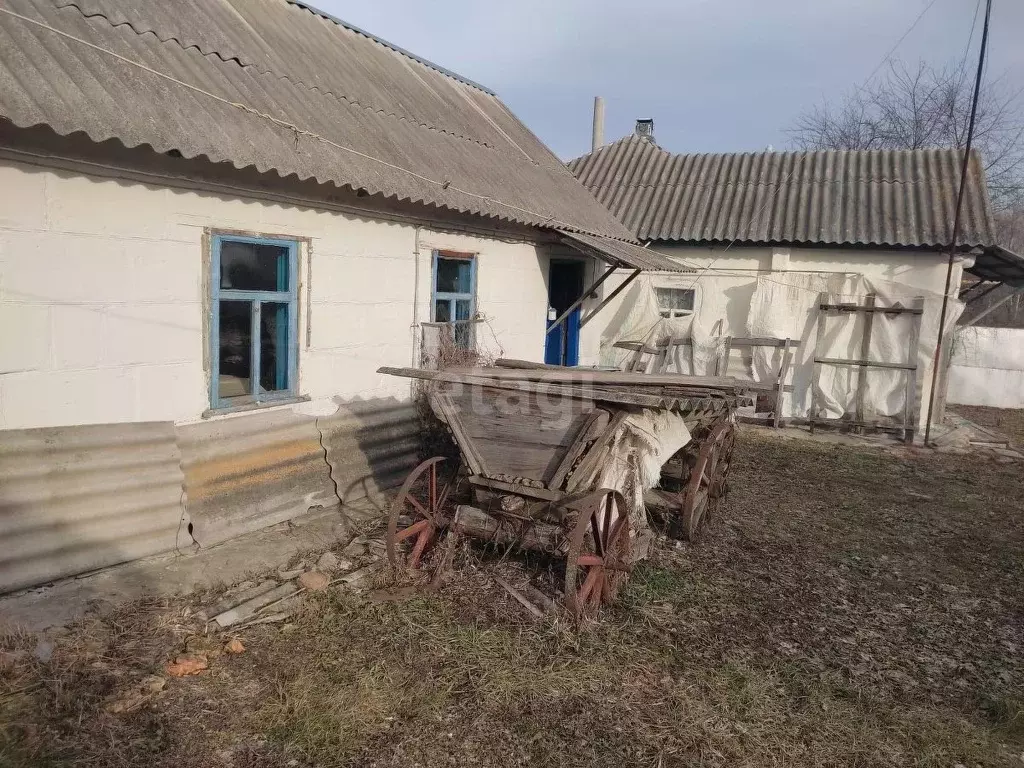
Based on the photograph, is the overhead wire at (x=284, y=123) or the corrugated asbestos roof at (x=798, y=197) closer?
the overhead wire at (x=284, y=123)

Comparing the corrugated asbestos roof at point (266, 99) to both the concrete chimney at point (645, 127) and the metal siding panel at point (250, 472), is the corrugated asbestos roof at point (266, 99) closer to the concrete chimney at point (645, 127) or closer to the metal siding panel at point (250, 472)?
the metal siding panel at point (250, 472)

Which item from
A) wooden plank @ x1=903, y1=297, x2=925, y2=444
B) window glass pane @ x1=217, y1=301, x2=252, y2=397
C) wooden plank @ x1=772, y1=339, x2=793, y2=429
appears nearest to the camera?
window glass pane @ x1=217, y1=301, x2=252, y2=397

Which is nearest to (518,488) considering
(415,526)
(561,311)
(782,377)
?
(415,526)

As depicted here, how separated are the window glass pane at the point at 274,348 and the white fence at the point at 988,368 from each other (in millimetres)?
14382

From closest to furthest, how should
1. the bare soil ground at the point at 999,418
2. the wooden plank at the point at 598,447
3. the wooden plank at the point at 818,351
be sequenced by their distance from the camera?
the wooden plank at the point at 598,447 < the wooden plank at the point at 818,351 < the bare soil ground at the point at 999,418

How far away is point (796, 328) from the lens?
11172 millimetres

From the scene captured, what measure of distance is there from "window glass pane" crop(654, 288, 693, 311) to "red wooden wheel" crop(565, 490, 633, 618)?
8049mm

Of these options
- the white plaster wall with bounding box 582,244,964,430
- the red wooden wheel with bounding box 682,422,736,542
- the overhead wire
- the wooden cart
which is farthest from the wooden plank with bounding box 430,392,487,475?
the white plaster wall with bounding box 582,244,964,430

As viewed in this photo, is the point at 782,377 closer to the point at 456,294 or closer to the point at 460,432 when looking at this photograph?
the point at 456,294

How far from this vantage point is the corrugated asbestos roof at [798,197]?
10.9 m

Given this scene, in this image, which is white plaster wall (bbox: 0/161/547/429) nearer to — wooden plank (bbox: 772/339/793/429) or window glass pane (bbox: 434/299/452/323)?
window glass pane (bbox: 434/299/452/323)

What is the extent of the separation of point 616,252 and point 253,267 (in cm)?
447

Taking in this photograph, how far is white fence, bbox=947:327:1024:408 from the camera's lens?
588 inches

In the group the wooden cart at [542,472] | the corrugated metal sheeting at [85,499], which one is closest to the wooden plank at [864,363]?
the wooden cart at [542,472]
